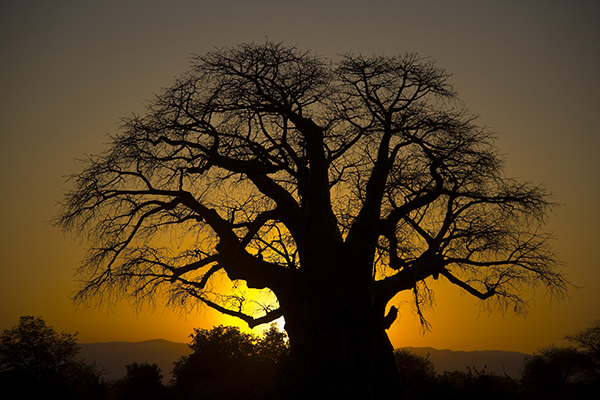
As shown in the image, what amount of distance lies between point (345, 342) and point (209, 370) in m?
14.0

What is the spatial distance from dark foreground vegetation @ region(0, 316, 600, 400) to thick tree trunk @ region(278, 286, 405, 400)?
6.01 meters

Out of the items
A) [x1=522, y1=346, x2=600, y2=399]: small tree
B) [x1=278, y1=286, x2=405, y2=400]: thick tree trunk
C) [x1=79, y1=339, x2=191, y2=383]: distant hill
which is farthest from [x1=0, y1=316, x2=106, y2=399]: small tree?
[x1=79, y1=339, x2=191, y2=383]: distant hill

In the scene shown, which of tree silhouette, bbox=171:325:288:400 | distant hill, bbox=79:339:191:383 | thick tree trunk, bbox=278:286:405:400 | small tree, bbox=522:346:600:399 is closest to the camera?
thick tree trunk, bbox=278:286:405:400

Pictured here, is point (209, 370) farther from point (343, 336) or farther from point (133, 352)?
point (133, 352)

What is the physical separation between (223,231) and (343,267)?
2.65m

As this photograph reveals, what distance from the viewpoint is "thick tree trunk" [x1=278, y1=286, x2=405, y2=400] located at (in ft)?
30.9

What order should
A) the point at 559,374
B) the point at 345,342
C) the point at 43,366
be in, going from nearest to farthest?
the point at 345,342
the point at 43,366
the point at 559,374

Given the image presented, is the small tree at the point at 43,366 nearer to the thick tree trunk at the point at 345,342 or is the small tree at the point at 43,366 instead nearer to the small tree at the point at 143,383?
the small tree at the point at 143,383

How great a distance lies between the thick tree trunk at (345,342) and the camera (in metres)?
9.42

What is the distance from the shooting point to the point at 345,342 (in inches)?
383

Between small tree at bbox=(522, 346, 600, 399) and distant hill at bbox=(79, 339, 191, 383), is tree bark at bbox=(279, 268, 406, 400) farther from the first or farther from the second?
distant hill at bbox=(79, 339, 191, 383)

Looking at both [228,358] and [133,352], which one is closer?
[228,358]

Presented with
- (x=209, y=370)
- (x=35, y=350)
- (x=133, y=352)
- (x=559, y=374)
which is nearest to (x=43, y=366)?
(x=35, y=350)

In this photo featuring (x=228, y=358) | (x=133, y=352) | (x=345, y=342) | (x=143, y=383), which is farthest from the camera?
(x=133, y=352)
